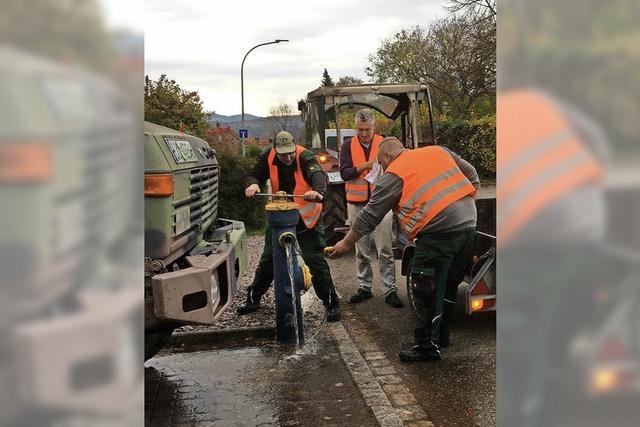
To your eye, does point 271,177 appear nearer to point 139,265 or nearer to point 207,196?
point 207,196

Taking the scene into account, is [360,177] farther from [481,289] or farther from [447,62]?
[447,62]

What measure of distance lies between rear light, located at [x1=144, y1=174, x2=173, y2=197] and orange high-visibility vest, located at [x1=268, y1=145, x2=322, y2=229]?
2149mm

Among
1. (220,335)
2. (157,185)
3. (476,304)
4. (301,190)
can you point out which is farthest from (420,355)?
(157,185)

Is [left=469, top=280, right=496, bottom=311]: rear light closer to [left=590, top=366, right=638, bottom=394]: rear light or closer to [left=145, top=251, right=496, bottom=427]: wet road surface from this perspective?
[left=145, top=251, right=496, bottom=427]: wet road surface

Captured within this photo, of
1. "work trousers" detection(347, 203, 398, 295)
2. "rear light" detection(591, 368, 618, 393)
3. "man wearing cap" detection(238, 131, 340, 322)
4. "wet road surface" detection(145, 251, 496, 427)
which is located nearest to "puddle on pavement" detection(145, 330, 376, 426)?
"wet road surface" detection(145, 251, 496, 427)

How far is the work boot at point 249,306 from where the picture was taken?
5.99 metres

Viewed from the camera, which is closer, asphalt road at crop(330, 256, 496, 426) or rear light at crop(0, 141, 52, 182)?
rear light at crop(0, 141, 52, 182)

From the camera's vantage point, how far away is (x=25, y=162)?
1079 mm

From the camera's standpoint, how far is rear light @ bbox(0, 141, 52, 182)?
3.54ft

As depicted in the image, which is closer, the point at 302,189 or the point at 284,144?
the point at 284,144

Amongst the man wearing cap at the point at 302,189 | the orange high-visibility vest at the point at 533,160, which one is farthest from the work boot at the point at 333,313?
the orange high-visibility vest at the point at 533,160

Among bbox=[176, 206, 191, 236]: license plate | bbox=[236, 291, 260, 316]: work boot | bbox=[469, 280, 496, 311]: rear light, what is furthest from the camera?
bbox=[236, 291, 260, 316]: work boot

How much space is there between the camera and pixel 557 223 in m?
1.25

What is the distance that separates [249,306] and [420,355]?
195 centimetres
